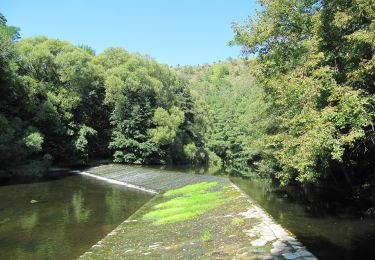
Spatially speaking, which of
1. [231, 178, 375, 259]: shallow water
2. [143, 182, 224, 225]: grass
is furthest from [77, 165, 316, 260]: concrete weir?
[231, 178, 375, 259]: shallow water

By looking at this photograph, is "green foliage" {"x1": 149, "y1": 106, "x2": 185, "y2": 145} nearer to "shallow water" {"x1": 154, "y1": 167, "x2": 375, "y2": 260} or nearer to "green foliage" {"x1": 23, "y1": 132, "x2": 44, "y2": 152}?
"green foliage" {"x1": 23, "y1": 132, "x2": 44, "y2": 152}

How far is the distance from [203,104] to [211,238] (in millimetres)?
69384

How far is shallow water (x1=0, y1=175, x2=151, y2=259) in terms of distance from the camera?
15.7 m

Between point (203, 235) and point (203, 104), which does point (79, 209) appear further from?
point (203, 104)

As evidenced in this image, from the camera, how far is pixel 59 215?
22188 millimetres

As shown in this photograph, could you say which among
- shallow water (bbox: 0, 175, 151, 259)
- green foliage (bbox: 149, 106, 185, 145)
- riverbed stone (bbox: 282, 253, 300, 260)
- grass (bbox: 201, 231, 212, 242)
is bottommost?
shallow water (bbox: 0, 175, 151, 259)

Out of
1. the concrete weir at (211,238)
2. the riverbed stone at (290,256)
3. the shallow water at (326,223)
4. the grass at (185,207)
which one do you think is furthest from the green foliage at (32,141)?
the riverbed stone at (290,256)

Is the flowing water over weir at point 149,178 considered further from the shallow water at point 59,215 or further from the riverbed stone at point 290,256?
the riverbed stone at point 290,256

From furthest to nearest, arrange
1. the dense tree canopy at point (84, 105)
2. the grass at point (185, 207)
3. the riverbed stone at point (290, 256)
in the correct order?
the dense tree canopy at point (84, 105) < the grass at point (185, 207) < the riverbed stone at point (290, 256)

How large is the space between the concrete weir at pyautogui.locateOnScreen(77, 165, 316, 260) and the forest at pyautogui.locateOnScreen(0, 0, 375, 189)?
3.25 m

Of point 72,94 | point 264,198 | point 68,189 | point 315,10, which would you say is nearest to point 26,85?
point 72,94

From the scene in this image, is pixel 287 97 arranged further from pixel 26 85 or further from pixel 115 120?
Result: pixel 115 120

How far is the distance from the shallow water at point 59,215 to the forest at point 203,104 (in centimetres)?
935

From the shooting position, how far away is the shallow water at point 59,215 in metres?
15.7
